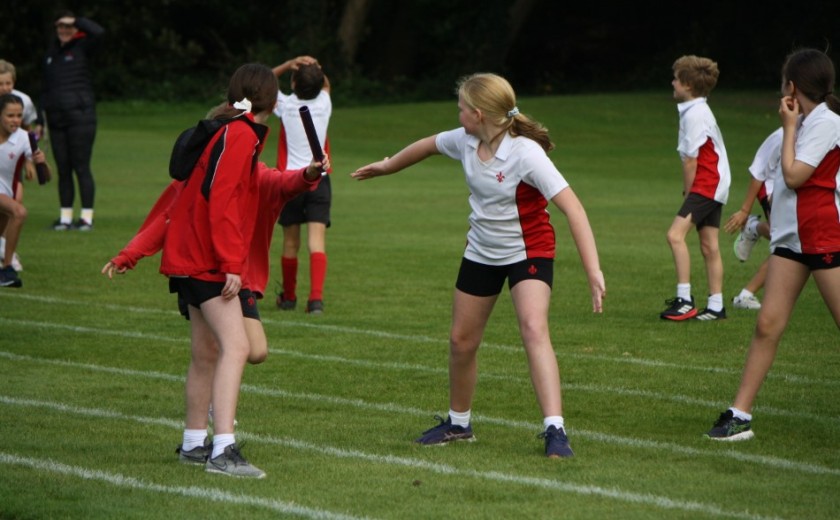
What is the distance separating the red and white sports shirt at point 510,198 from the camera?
22.1ft

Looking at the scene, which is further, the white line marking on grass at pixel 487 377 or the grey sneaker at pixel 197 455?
the white line marking on grass at pixel 487 377

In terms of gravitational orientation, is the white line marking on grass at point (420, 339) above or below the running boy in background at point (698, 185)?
below

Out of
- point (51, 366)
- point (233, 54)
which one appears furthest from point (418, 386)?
point (233, 54)

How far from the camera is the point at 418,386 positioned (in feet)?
29.1

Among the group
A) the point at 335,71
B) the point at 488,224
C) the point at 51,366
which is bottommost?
the point at 51,366

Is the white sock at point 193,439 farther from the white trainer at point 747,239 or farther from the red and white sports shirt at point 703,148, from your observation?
the white trainer at point 747,239

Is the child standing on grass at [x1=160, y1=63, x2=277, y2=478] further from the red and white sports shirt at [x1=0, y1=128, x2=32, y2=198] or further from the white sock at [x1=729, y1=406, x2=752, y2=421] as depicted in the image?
the red and white sports shirt at [x1=0, y1=128, x2=32, y2=198]

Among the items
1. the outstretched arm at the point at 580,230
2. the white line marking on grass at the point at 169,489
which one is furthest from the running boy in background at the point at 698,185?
the white line marking on grass at the point at 169,489

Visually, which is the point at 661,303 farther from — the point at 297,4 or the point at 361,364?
the point at 297,4

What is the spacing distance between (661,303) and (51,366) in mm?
5635

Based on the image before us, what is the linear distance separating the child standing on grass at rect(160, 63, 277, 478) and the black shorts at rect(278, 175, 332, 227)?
5.67 m

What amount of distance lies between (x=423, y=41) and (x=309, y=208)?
4145 cm

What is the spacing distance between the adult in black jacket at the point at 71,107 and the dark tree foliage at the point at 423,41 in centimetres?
2618

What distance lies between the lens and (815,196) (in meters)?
7.19
